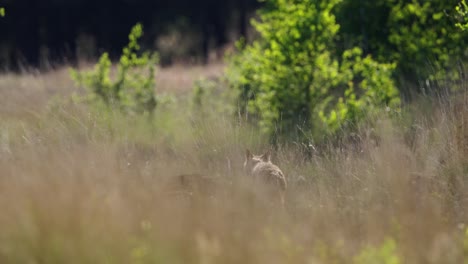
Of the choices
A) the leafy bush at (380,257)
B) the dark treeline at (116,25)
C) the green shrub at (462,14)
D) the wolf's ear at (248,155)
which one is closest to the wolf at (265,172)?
the wolf's ear at (248,155)

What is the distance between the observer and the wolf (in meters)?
5.21

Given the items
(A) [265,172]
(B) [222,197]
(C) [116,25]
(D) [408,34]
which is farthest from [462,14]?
(C) [116,25]

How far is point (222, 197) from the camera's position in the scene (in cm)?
429

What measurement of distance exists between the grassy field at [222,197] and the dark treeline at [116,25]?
22992 mm

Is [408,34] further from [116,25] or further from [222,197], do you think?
[116,25]

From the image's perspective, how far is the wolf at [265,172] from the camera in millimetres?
5215

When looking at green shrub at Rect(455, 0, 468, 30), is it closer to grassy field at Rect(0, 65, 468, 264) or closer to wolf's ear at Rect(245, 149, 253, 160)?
grassy field at Rect(0, 65, 468, 264)

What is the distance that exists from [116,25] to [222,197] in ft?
93.6

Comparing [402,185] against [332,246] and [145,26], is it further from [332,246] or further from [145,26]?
[145,26]

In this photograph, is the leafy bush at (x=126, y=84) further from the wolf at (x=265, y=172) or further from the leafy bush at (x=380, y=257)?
the leafy bush at (x=380, y=257)

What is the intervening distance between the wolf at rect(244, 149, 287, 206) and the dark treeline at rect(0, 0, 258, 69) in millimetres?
23506

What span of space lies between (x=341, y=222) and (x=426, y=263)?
2.67 feet

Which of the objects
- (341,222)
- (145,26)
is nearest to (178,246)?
(341,222)

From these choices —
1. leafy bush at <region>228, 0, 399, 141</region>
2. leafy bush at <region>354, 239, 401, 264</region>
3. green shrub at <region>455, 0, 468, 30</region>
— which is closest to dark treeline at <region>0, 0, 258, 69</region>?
leafy bush at <region>228, 0, 399, 141</region>
